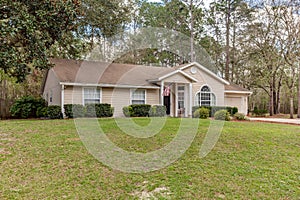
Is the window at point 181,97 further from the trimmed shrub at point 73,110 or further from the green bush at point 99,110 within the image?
the trimmed shrub at point 73,110

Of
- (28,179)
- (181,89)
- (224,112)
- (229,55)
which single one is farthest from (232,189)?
(229,55)

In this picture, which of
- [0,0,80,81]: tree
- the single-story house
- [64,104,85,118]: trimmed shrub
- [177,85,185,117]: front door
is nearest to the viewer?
[0,0,80,81]: tree

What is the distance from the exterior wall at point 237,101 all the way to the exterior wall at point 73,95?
12.3m

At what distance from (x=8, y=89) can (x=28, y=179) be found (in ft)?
46.2

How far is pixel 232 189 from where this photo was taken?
5.02m

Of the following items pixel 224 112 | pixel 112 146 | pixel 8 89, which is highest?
pixel 8 89

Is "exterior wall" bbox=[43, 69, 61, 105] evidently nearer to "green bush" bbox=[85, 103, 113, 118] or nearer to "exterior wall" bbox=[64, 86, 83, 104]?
"exterior wall" bbox=[64, 86, 83, 104]

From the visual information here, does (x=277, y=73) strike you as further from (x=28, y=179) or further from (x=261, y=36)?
(x=28, y=179)

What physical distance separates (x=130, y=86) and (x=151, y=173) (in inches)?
429

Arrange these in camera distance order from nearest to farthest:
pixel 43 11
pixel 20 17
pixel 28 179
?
1. pixel 28 179
2. pixel 20 17
3. pixel 43 11

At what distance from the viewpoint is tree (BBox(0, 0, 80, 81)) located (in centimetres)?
882

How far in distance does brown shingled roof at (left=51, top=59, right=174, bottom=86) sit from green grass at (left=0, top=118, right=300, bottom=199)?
7585mm

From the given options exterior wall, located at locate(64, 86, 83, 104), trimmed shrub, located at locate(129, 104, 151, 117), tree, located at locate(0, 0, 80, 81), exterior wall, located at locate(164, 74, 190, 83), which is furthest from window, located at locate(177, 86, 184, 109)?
tree, located at locate(0, 0, 80, 81)

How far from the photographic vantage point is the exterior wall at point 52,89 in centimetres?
1524
